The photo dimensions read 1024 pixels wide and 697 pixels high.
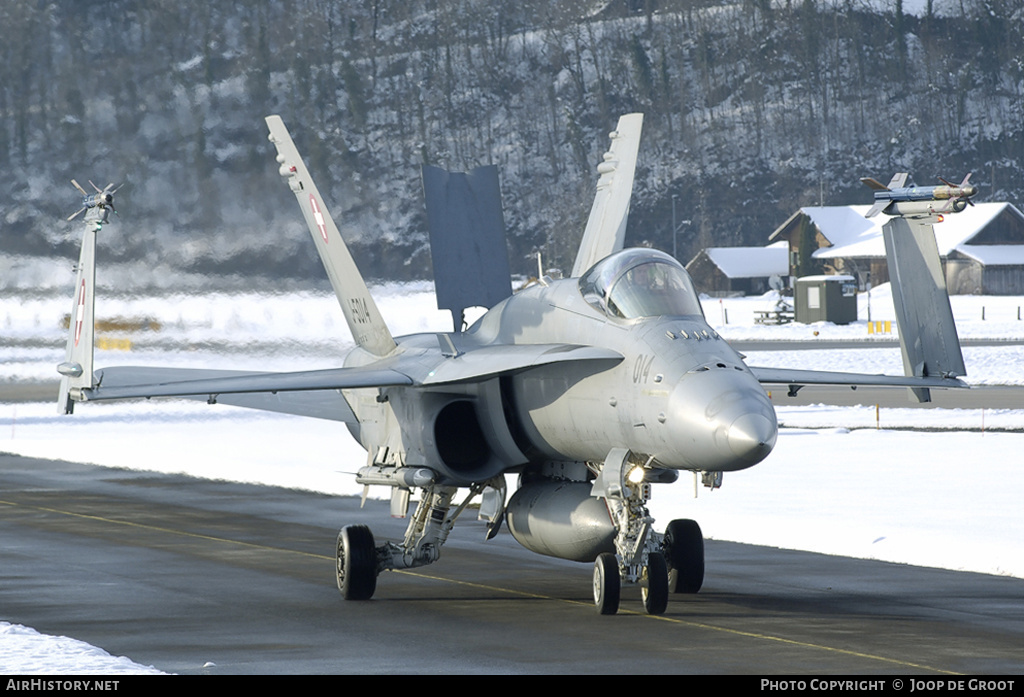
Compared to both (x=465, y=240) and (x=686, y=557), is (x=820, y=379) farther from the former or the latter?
(x=465, y=240)

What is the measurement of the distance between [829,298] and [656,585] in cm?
5931

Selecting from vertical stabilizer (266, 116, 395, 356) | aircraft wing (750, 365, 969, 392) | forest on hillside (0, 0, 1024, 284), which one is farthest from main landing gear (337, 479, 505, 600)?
forest on hillside (0, 0, 1024, 284)

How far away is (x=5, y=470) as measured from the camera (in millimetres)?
25562

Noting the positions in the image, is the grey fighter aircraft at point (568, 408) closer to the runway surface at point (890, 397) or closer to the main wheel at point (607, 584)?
the main wheel at point (607, 584)

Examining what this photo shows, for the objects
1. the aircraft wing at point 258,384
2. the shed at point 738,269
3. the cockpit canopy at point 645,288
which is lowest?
the shed at point 738,269

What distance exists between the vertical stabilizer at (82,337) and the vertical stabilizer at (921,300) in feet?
29.0

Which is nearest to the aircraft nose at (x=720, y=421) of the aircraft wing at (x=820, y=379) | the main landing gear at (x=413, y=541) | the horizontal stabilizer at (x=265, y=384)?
the aircraft wing at (x=820, y=379)

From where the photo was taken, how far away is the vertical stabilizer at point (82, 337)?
16.0 m

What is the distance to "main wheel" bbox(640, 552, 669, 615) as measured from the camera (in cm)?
1147

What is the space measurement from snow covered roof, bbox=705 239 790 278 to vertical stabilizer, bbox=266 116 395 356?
89.8m

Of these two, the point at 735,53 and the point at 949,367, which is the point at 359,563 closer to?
the point at 949,367

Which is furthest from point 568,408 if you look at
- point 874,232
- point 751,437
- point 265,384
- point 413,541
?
point 874,232
